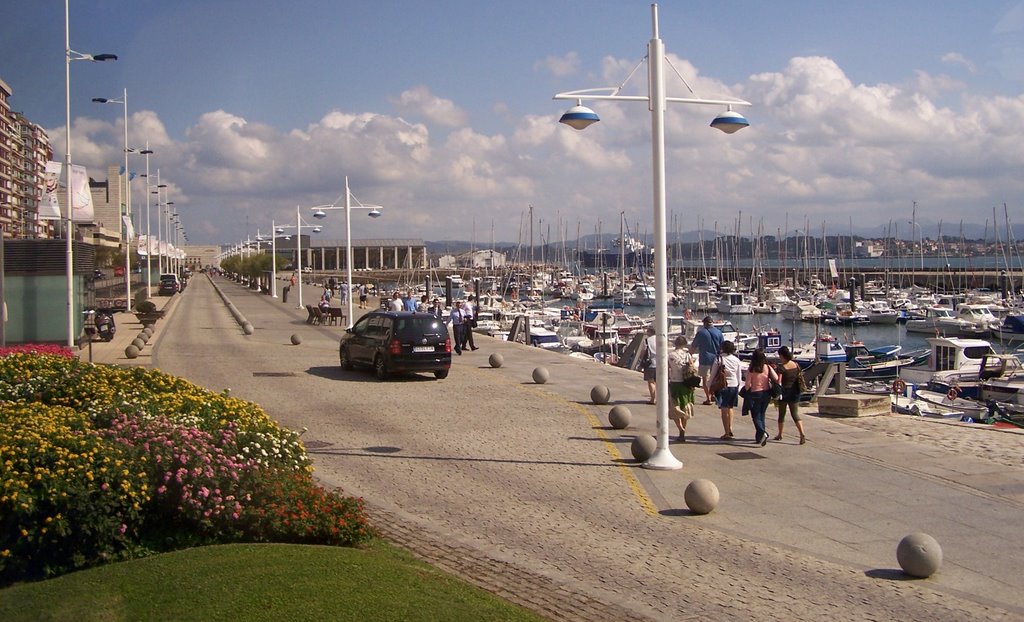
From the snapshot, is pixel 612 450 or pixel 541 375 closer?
pixel 612 450

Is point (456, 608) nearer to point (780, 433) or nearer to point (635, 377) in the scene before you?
point (780, 433)

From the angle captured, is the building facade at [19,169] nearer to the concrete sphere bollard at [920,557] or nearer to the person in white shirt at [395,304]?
the person in white shirt at [395,304]

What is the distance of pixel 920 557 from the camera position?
27.5 ft

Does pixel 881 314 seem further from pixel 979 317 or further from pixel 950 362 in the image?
pixel 950 362

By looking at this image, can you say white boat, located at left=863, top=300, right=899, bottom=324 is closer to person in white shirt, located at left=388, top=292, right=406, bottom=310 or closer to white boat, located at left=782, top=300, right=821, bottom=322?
white boat, located at left=782, top=300, right=821, bottom=322

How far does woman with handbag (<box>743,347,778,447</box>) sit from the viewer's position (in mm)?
14469

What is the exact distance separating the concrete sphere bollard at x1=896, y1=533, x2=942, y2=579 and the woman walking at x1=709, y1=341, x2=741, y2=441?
6.57m

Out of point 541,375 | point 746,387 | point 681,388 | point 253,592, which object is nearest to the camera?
point 253,592

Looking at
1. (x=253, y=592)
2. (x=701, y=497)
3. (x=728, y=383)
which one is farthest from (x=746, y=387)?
(x=253, y=592)

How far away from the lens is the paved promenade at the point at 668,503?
7988 millimetres

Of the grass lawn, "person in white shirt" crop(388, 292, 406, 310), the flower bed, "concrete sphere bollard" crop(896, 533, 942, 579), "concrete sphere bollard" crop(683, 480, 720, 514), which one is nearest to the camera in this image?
the grass lawn

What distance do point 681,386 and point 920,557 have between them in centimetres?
695

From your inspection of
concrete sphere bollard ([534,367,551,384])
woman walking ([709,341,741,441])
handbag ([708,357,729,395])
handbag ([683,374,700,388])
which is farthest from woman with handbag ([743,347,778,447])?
concrete sphere bollard ([534,367,551,384])

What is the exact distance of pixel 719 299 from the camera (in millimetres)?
96250
